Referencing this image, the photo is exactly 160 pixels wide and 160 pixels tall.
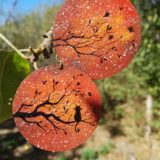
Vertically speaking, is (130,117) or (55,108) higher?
(55,108)

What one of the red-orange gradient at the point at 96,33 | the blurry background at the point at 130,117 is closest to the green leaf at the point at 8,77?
the red-orange gradient at the point at 96,33

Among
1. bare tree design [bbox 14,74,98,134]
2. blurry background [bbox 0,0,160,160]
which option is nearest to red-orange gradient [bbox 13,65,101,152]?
bare tree design [bbox 14,74,98,134]

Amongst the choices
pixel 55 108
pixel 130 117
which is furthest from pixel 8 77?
pixel 130 117

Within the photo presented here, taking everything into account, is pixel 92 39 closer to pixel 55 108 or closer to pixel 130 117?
pixel 55 108

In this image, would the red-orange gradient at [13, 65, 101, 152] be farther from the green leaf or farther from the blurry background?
the blurry background

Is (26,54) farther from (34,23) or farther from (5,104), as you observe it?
(34,23)
